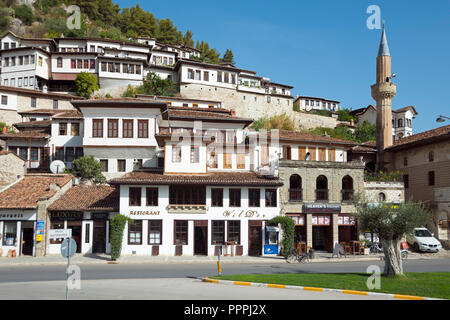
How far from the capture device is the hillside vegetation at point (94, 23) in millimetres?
87750

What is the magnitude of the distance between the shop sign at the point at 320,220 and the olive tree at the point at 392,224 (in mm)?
16056

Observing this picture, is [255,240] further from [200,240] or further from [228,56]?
[228,56]

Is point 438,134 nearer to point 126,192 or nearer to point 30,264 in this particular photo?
point 126,192

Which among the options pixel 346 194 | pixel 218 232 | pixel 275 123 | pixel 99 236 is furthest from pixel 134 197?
pixel 275 123

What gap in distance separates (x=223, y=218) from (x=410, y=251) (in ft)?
52.1

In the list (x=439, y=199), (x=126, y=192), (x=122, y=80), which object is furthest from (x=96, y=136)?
(x=439, y=199)

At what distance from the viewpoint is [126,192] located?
99.6 ft

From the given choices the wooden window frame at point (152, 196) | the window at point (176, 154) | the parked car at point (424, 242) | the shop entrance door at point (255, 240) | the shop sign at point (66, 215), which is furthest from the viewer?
the window at point (176, 154)

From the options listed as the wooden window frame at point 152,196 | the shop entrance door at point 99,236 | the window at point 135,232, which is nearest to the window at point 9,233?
the shop entrance door at point 99,236

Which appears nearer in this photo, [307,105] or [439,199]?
[439,199]

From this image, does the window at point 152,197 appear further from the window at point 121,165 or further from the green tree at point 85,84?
the green tree at point 85,84

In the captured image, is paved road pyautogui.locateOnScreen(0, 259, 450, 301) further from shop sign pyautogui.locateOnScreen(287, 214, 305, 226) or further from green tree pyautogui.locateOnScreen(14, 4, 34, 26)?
green tree pyautogui.locateOnScreen(14, 4, 34, 26)

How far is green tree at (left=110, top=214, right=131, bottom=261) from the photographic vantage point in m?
27.6

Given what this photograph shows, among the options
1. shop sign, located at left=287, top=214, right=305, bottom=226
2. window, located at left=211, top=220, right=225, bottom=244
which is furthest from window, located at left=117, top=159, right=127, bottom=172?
shop sign, located at left=287, top=214, right=305, bottom=226
